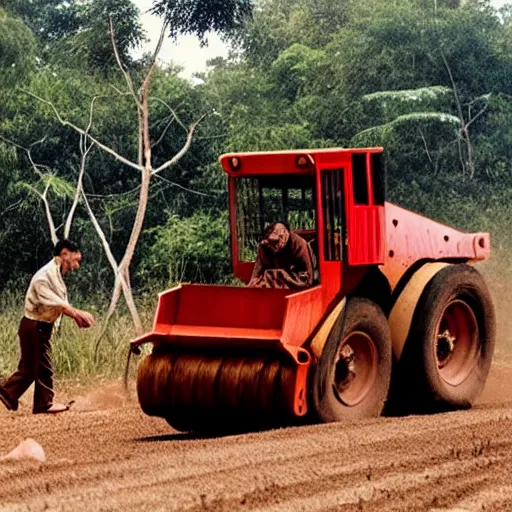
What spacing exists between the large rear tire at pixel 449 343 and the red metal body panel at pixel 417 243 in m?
→ 0.21

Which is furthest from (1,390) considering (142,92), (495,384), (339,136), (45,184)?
(339,136)

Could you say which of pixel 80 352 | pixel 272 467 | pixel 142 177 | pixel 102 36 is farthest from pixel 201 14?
pixel 272 467

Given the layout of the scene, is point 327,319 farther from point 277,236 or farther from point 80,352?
point 80,352

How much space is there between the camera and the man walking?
12.4 metres

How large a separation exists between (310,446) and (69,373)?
6721 millimetres

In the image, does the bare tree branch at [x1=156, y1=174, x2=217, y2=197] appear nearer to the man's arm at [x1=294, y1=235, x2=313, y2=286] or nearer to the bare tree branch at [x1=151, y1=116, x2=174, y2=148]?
the bare tree branch at [x1=151, y1=116, x2=174, y2=148]

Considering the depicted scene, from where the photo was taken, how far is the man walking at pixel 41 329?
12.4m

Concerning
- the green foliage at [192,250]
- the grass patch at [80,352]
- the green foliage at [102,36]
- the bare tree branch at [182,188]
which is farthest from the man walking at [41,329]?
the green foliage at [102,36]

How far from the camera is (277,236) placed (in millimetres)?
11219

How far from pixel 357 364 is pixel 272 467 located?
2715mm

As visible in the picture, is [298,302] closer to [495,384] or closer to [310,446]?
[310,446]

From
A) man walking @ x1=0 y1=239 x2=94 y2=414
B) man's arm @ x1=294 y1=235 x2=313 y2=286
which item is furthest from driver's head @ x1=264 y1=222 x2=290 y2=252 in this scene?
Answer: man walking @ x1=0 y1=239 x2=94 y2=414

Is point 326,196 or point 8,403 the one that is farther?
point 8,403

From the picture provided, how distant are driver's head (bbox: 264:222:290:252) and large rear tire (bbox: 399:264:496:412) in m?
1.33
